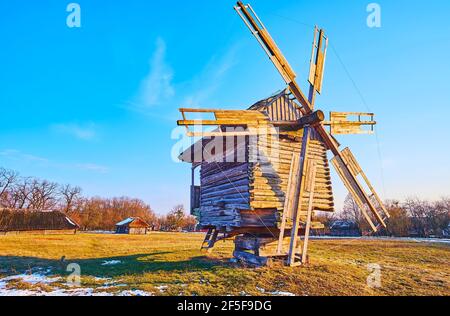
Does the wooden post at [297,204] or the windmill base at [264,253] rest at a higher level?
the wooden post at [297,204]

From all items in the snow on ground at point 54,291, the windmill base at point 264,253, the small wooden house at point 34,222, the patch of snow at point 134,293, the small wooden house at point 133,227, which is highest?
the windmill base at point 264,253

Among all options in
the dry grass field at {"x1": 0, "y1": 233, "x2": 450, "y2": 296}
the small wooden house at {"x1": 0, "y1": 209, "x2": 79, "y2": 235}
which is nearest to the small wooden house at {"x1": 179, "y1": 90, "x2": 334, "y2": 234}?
the dry grass field at {"x1": 0, "y1": 233, "x2": 450, "y2": 296}

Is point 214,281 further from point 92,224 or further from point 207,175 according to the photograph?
point 92,224

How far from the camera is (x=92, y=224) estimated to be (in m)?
64.2

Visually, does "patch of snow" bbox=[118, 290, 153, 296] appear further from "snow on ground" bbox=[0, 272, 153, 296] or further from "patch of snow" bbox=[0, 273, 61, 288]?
"patch of snow" bbox=[0, 273, 61, 288]

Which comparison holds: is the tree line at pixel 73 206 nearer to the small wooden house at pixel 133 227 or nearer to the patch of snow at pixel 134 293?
the small wooden house at pixel 133 227

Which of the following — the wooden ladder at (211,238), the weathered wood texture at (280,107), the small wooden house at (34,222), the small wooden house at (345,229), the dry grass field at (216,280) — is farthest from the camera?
the small wooden house at (345,229)

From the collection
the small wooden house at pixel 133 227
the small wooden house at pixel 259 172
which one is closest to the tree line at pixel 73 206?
the small wooden house at pixel 133 227

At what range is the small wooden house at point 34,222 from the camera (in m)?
37.5

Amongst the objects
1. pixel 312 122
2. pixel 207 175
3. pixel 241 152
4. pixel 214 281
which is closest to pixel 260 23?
pixel 312 122

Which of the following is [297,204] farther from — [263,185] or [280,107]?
[280,107]

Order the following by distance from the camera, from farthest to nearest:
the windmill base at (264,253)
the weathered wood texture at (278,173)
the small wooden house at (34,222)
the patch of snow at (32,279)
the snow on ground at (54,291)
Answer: the small wooden house at (34,222) → the windmill base at (264,253) → the weathered wood texture at (278,173) → the patch of snow at (32,279) → the snow on ground at (54,291)

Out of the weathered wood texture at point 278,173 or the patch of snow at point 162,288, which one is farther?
the weathered wood texture at point 278,173

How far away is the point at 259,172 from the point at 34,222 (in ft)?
141
